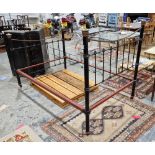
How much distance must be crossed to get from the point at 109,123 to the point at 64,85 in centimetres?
137

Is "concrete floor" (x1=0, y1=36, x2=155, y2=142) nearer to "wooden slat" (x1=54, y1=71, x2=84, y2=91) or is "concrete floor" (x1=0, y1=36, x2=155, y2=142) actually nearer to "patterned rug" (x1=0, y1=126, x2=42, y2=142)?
"patterned rug" (x1=0, y1=126, x2=42, y2=142)

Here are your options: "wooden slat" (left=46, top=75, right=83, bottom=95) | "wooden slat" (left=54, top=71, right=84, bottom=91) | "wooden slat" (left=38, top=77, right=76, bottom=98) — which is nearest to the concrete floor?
"wooden slat" (left=38, top=77, right=76, bottom=98)

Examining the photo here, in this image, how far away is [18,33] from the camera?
4.34 m

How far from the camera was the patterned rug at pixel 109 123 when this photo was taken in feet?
8.84

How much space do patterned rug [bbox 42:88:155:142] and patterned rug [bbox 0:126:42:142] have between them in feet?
→ 0.65

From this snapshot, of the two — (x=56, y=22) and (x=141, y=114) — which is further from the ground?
(x=56, y=22)

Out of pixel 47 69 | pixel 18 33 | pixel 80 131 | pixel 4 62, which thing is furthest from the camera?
Result: pixel 4 62

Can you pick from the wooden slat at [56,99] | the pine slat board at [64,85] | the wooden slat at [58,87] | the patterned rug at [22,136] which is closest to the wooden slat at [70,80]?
the pine slat board at [64,85]

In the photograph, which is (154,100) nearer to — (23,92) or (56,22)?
(23,92)

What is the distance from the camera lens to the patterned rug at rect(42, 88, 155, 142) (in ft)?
8.84

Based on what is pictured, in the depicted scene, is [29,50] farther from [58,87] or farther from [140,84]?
[140,84]

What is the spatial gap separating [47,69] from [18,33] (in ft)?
3.94

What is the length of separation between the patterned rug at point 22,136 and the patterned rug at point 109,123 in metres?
0.20

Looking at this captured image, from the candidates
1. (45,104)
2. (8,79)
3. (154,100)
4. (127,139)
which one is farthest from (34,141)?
(8,79)
